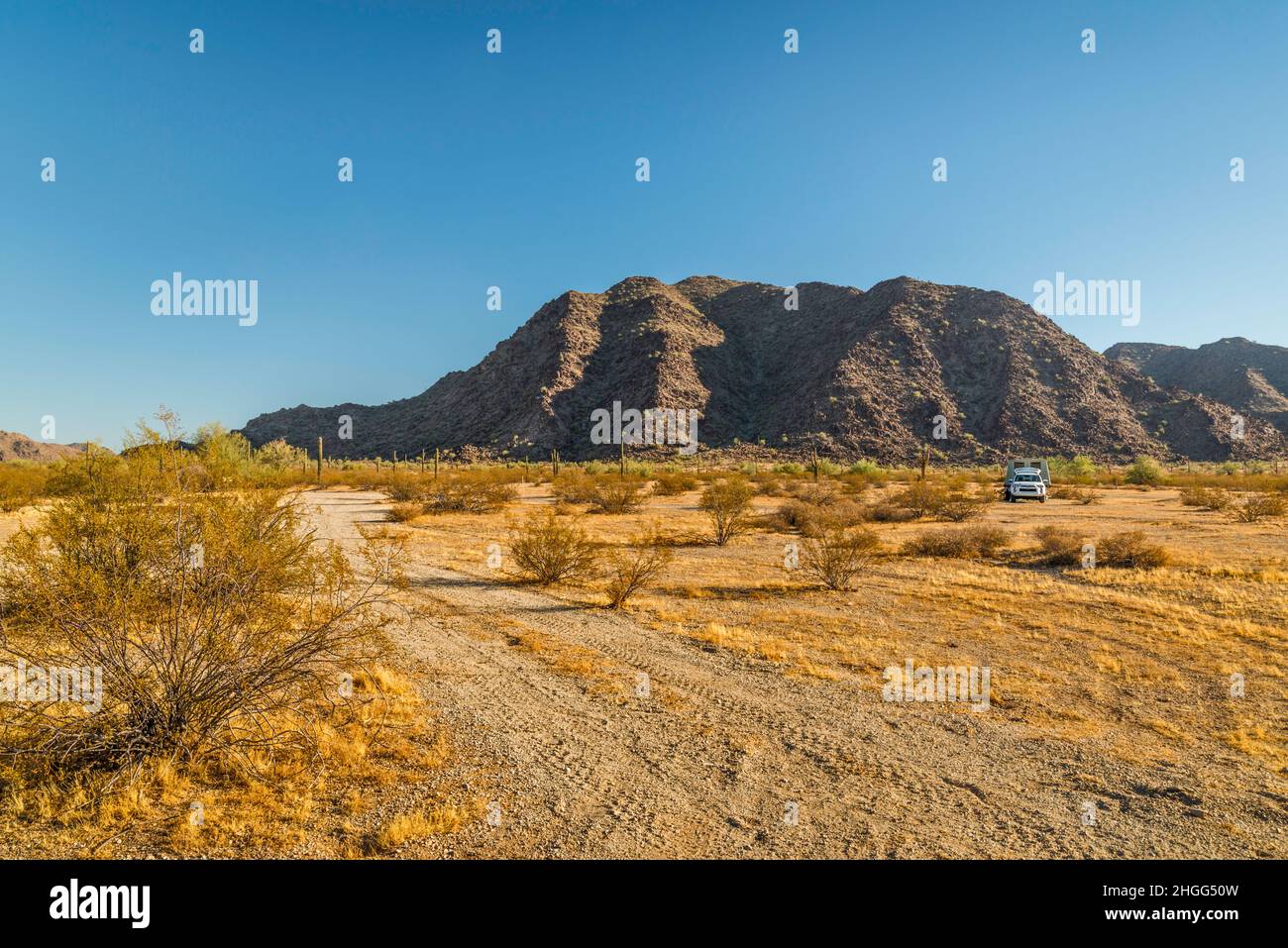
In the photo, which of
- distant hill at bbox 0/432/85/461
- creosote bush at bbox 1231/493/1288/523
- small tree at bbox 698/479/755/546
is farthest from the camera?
distant hill at bbox 0/432/85/461

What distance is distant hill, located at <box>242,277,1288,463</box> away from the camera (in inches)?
2904

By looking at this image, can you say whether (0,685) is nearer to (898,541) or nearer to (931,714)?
(931,714)

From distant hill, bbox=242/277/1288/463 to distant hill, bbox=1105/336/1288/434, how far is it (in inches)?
238

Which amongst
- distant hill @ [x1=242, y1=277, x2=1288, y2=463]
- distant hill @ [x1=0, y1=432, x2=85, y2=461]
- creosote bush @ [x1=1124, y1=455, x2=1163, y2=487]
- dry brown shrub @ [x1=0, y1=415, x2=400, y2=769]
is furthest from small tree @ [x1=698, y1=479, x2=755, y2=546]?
distant hill @ [x1=0, y1=432, x2=85, y2=461]

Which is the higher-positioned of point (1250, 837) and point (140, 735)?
point (140, 735)

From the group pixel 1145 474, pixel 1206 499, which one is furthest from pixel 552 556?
pixel 1145 474

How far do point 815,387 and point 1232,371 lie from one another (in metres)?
75.7

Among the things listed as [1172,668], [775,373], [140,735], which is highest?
[775,373]

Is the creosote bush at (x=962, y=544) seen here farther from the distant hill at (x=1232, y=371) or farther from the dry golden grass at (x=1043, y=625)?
the distant hill at (x=1232, y=371)

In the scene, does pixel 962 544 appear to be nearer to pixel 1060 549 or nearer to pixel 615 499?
pixel 1060 549

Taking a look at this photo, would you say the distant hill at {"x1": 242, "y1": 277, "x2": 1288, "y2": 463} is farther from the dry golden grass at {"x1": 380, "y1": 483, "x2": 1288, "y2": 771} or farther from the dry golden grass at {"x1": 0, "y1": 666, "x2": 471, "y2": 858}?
the dry golden grass at {"x1": 0, "y1": 666, "x2": 471, "y2": 858}

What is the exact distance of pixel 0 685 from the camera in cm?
516

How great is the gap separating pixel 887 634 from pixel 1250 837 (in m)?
5.37

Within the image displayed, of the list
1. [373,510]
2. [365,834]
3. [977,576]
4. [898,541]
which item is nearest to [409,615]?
[365,834]
